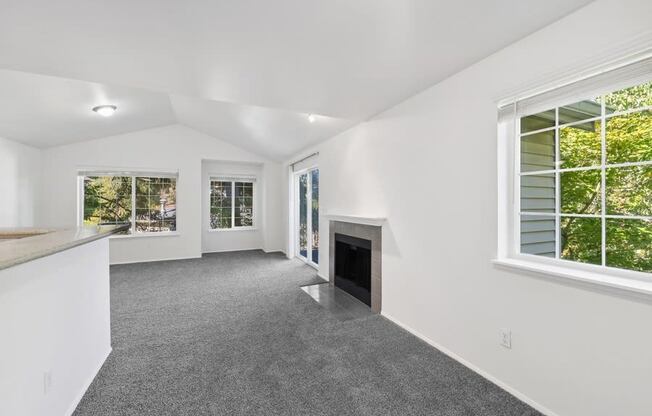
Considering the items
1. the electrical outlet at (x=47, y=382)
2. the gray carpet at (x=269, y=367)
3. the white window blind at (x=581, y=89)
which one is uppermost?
the white window blind at (x=581, y=89)

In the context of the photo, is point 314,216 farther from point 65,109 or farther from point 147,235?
point 65,109

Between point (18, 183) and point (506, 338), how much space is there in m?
6.76

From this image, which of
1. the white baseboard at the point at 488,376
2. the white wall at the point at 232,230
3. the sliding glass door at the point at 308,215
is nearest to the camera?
the white baseboard at the point at 488,376

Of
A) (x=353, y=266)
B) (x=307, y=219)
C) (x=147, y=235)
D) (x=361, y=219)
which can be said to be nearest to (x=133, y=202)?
(x=147, y=235)

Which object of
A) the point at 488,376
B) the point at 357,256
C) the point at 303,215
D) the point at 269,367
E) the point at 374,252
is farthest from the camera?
the point at 303,215

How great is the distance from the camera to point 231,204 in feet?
24.1

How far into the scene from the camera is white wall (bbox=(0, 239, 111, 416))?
1.22 meters

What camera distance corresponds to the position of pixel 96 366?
83.7 inches

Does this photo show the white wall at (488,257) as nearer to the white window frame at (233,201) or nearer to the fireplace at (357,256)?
the fireplace at (357,256)

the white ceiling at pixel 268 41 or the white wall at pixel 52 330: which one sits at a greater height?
the white ceiling at pixel 268 41

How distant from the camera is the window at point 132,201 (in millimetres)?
5848

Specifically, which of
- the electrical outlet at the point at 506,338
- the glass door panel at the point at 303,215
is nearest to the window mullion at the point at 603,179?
the electrical outlet at the point at 506,338

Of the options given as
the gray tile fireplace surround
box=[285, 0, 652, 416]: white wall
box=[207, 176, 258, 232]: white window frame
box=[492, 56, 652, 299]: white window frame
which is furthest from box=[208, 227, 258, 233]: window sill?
box=[492, 56, 652, 299]: white window frame

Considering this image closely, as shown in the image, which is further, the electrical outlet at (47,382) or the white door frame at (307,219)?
the white door frame at (307,219)
